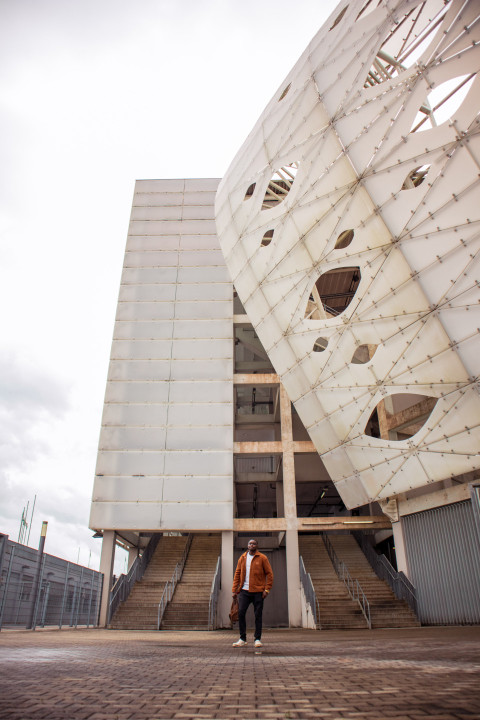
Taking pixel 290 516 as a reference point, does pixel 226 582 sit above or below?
below

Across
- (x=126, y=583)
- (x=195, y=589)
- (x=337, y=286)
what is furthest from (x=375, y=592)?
(x=337, y=286)

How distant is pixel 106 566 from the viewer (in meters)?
22.0

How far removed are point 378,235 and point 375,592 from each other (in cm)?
1343

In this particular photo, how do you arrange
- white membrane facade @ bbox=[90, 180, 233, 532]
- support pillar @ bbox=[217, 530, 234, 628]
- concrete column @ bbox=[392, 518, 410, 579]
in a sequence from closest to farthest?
1. concrete column @ bbox=[392, 518, 410, 579]
2. support pillar @ bbox=[217, 530, 234, 628]
3. white membrane facade @ bbox=[90, 180, 233, 532]

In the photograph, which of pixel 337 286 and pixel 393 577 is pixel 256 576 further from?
pixel 337 286

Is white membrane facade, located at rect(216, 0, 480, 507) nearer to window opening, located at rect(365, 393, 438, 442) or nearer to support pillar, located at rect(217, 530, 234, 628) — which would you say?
window opening, located at rect(365, 393, 438, 442)

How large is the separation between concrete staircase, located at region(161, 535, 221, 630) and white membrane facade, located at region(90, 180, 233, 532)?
7.03 feet

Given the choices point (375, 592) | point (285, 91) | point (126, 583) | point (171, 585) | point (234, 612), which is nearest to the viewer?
point (234, 612)

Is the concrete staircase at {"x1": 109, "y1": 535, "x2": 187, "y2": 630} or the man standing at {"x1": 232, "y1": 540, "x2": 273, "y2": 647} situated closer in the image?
the man standing at {"x1": 232, "y1": 540, "x2": 273, "y2": 647}

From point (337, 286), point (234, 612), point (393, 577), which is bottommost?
point (234, 612)

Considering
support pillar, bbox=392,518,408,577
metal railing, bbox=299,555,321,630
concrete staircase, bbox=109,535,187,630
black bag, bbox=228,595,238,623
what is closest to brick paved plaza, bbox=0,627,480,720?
black bag, bbox=228,595,238,623

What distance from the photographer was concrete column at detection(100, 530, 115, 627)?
818 inches

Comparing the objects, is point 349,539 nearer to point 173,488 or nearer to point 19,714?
point 173,488

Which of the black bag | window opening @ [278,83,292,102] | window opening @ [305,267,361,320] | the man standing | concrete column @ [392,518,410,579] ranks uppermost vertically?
window opening @ [278,83,292,102]
